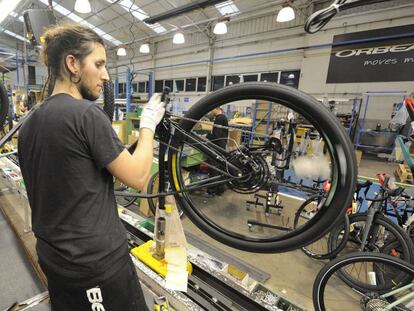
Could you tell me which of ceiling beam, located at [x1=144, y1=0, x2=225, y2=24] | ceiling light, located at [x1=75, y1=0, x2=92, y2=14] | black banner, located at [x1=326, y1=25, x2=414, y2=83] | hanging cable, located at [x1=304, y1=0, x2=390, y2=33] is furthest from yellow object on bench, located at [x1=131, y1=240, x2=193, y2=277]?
black banner, located at [x1=326, y1=25, x2=414, y2=83]

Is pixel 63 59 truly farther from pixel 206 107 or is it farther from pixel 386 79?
pixel 386 79

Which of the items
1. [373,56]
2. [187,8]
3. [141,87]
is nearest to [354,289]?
[187,8]

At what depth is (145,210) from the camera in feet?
9.98

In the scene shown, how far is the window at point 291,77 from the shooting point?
7.16 metres

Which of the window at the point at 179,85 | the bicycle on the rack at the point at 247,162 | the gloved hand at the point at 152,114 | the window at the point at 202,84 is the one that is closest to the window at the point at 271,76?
the window at the point at 202,84

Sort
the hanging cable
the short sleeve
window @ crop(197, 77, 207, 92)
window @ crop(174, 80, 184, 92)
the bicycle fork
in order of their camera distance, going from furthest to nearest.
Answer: window @ crop(174, 80, 184, 92) < window @ crop(197, 77, 207, 92) < the bicycle fork < the hanging cable < the short sleeve

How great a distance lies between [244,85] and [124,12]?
8.74 meters

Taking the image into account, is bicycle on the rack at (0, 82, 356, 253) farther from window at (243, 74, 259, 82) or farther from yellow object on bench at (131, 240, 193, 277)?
window at (243, 74, 259, 82)

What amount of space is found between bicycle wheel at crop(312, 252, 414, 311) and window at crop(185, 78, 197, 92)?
8.68 m

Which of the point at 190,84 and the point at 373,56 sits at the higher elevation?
the point at 373,56

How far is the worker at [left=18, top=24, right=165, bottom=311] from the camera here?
63 cm

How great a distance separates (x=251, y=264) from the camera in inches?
84.2

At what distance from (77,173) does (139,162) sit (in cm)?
18

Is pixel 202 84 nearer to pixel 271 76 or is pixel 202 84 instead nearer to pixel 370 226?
pixel 271 76
